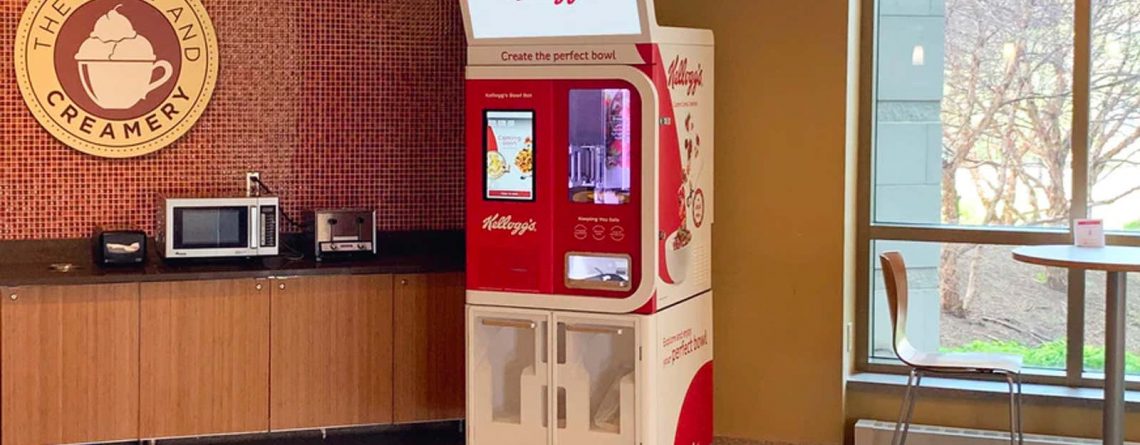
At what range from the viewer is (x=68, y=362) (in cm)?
536

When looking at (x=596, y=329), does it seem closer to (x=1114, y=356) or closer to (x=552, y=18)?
(x=552, y=18)

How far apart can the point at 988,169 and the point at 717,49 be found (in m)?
1.27

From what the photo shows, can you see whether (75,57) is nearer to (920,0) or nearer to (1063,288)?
(920,0)

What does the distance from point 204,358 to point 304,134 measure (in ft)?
3.84

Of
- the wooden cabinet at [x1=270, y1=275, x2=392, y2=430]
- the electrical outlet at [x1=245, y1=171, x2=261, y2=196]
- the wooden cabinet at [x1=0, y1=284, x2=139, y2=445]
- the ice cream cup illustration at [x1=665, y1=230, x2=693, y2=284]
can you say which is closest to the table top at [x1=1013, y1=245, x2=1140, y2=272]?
the ice cream cup illustration at [x1=665, y1=230, x2=693, y2=284]

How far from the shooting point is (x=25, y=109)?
5.73 meters

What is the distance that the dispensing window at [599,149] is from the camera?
5094 millimetres

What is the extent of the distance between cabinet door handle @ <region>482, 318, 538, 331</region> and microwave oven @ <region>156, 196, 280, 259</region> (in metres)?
1.10

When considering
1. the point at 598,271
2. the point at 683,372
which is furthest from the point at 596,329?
the point at 683,372

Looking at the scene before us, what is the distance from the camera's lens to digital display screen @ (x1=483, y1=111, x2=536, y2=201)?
5.21m

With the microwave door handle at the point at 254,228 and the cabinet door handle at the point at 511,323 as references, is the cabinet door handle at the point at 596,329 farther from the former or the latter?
the microwave door handle at the point at 254,228

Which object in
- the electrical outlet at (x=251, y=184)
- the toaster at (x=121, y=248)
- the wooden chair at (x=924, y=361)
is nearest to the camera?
the wooden chair at (x=924, y=361)

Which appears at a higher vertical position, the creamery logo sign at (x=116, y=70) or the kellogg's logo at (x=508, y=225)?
the creamery logo sign at (x=116, y=70)

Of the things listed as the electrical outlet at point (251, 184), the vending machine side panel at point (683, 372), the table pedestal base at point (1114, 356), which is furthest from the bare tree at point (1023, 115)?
the electrical outlet at point (251, 184)
